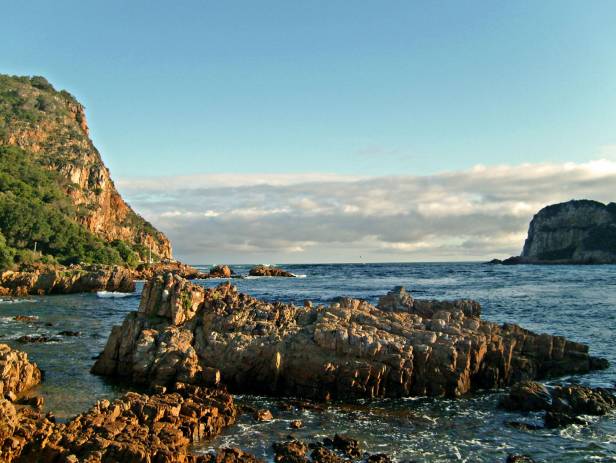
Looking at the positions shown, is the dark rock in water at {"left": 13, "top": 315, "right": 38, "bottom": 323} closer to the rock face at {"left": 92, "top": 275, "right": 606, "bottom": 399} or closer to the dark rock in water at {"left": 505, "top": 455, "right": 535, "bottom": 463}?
the rock face at {"left": 92, "top": 275, "right": 606, "bottom": 399}

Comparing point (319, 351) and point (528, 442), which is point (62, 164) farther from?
point (528, 442)

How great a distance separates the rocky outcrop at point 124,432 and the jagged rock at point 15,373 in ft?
14.9

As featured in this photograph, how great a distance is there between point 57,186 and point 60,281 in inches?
2782

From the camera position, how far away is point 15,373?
72.4 ft

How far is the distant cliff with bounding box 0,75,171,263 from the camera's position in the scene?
11044 centimetres

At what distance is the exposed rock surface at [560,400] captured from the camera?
20.9m

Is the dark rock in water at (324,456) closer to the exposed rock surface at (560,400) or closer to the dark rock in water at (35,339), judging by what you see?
the exposed rock surface at (560,400)

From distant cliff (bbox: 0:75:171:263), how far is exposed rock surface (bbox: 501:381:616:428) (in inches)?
3768

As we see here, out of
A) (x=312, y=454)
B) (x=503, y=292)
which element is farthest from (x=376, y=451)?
(x=503, y=292)

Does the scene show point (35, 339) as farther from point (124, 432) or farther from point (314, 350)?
point (124, 432)

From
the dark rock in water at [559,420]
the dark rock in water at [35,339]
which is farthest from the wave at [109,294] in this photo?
the dark rock in water at [559,420]

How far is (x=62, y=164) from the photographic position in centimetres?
14538

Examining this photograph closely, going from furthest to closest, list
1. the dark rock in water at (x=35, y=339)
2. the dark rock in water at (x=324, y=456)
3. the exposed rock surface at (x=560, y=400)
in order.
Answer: the dark rock in water at (x=35, y=339) → the exposed rock surface at (x=560, y=400) → the dark rock in water at (x=324, y=456)

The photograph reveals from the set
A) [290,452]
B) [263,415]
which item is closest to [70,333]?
[263,415]
